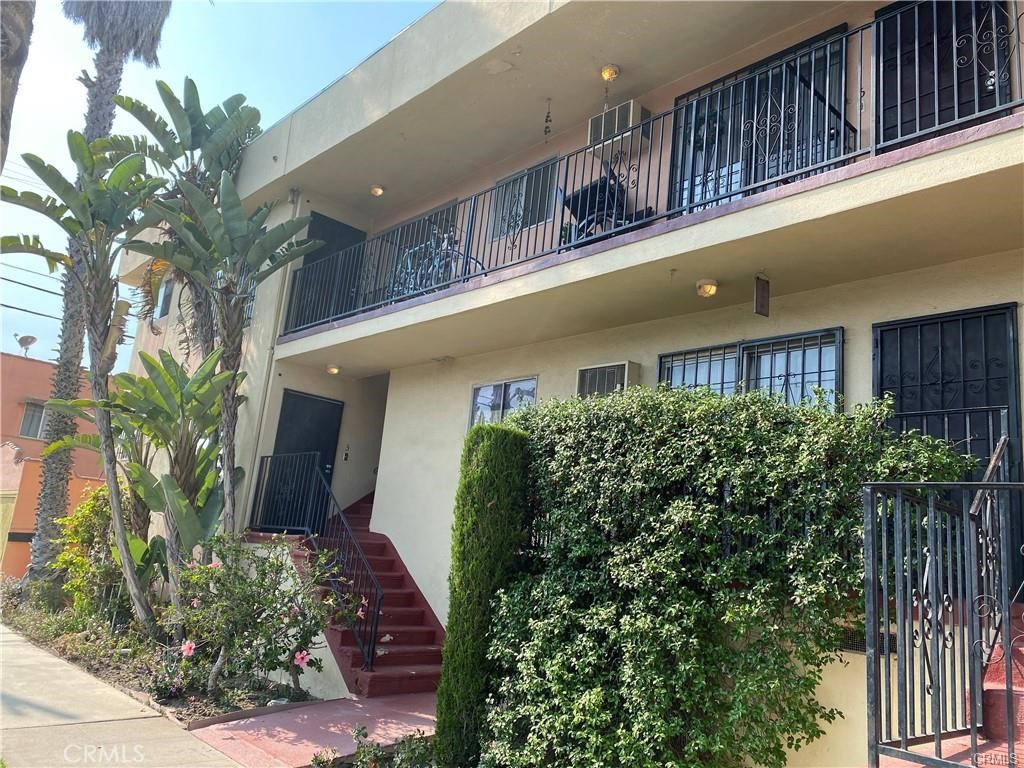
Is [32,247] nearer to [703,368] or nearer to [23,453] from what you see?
[703,368]

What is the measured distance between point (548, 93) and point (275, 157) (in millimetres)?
5578

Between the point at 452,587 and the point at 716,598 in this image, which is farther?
the point at 452,587

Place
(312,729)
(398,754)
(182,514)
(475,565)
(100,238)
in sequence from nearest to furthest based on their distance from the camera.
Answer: (398,754) < (475,565) < (312,729) < (182,514) < (100,238)

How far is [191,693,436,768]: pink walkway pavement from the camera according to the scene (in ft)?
21.8

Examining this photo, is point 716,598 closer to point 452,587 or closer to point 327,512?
point 452,587

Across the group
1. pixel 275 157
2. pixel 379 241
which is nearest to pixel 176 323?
pixel 275 157

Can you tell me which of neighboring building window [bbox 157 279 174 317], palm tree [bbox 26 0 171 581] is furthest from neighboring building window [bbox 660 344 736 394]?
neighboring building window [bbox 157 279 174 317]

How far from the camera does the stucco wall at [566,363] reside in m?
6.69

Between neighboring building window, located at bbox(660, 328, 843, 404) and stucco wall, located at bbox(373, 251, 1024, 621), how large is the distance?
11 centimetres

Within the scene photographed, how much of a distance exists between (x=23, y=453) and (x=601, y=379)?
55.8 feet

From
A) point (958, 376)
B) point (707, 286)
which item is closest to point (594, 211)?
point (707, 286)

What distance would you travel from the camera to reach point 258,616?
8242 millimetres

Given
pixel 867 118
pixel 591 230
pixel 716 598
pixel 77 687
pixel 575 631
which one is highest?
pixel 867 118

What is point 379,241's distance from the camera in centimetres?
1280
